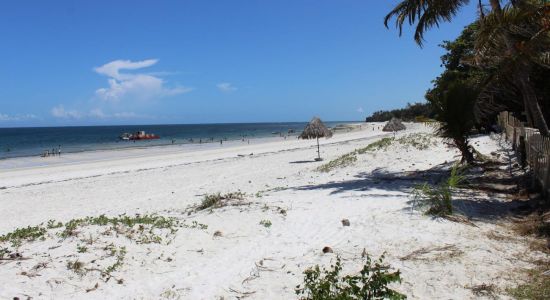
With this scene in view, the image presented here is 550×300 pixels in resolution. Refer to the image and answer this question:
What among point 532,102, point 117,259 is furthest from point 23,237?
point 532,102

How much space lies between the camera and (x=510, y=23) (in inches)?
316

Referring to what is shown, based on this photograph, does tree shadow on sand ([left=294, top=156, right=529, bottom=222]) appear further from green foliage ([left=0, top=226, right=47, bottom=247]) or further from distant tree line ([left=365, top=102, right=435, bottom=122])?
distant tree line ([left=365, top=102, right=435, bottom=122])

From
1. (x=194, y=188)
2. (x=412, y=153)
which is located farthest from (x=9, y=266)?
(x=412, y=153)

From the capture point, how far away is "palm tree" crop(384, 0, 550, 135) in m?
7.96

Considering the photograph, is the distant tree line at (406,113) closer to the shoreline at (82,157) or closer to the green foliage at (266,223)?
the shoreline at (82,157)

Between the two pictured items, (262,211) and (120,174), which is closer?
(262,211)

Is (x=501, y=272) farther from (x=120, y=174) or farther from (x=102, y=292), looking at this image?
(x=120, y=174)

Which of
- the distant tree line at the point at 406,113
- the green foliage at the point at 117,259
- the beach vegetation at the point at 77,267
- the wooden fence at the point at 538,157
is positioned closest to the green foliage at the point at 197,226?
the green foliage at the point at 117,259

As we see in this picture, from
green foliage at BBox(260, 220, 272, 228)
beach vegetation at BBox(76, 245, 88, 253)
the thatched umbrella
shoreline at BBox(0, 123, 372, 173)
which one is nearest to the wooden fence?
green foliage at BBox(260, 220, 272, 228)

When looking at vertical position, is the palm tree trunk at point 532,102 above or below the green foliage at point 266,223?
above

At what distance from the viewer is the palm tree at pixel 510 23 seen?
796 centimetres

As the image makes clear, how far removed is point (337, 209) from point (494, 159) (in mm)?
7495

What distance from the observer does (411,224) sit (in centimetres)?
668

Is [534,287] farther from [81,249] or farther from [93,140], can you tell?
[93,140]
